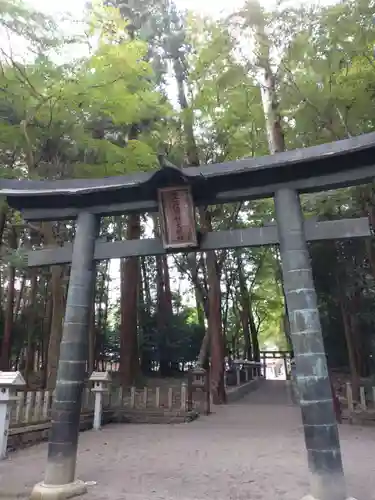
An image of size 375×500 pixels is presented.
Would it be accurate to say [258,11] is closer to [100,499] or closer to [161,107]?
[161,107]

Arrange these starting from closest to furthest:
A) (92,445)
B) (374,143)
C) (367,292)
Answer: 1. (374,143)
2. (92,445)
3. (367,292)

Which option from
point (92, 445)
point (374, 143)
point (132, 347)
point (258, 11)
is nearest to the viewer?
point (374, 143)

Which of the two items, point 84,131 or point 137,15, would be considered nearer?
point 84,131

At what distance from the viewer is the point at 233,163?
18.6 feet

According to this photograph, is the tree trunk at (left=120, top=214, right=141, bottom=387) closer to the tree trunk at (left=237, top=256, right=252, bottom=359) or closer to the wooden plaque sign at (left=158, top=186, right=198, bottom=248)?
the tree trunk at (left=237, top=256, right=252, bottom=359)

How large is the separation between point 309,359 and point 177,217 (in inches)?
96.1

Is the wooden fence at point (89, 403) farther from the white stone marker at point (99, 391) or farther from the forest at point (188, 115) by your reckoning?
the forest at point (188, 115)

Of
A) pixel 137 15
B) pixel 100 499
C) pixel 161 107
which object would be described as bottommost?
pixel 100 499

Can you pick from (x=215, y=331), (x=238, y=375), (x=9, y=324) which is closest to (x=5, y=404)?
(x=215, y=331)

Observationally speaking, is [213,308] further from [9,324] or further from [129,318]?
[9,324]

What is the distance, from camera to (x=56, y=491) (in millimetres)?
4699

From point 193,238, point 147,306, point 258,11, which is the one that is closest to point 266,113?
point 258,11

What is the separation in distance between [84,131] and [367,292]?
37.7 ft

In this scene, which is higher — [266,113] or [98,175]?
[266,113]
